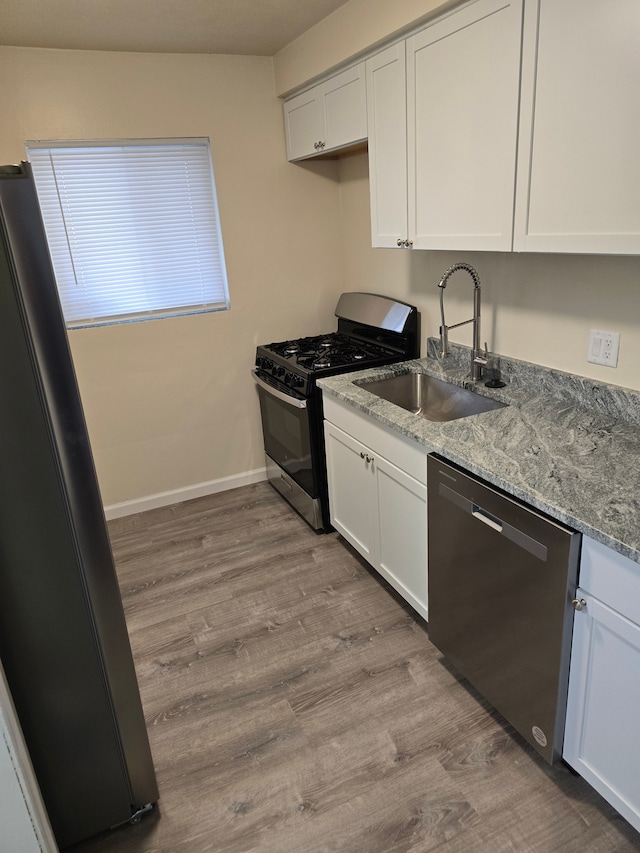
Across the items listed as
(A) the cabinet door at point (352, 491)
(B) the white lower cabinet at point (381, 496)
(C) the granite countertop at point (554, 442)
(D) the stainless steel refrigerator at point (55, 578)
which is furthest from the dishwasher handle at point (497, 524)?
(D) the stainless steel refrigerator at point (55, 578)

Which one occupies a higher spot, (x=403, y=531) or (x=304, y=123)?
(x=304, y=123)

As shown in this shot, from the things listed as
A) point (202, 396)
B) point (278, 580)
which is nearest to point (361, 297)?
point (202, 396)

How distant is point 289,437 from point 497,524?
5.60 ft

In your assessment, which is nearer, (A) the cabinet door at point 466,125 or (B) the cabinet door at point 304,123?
(A) the cabinet door at point 466,125

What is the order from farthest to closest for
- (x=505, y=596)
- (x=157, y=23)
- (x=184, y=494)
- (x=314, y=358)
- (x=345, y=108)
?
(x=184, y=494), (x=314, y=358), (x=345, y=108), (x=157, y=23), (x=505, y=596)

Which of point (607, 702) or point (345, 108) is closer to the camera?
point (607, 702)

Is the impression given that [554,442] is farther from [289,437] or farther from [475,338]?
[289,437]

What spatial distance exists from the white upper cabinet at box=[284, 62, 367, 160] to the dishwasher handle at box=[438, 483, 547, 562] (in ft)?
5.53

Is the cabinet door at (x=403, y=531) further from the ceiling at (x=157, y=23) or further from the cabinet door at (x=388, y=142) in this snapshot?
the ceiling at (x=157, y=23)

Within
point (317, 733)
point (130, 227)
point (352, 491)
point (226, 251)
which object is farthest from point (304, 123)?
point (317, 733)

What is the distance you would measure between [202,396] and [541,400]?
6.68 ft

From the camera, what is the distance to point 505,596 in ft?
5.50

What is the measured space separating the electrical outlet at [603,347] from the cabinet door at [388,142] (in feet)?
2.86

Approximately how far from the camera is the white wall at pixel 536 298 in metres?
1.90
